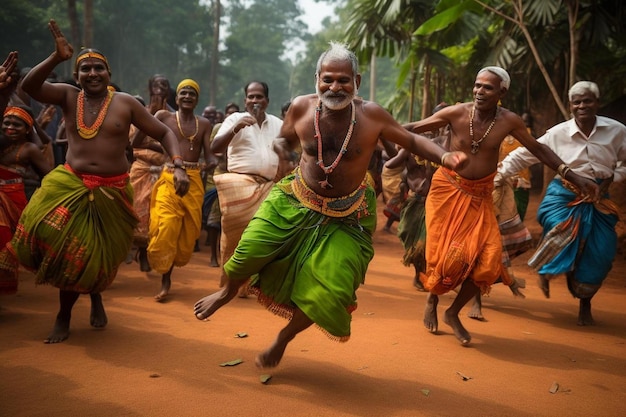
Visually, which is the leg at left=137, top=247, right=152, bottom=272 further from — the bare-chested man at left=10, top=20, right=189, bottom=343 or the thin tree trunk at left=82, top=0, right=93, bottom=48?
the thin tree trunk at left=82, top=0, right=93, bottom=48

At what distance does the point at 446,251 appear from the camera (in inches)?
202

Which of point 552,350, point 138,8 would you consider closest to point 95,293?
point 552,350

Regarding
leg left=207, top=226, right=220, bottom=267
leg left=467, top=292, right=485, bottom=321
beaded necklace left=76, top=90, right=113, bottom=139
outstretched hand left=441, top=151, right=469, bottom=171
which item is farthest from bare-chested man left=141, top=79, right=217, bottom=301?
outstretched hand left=441, top=151, right=469, bottom=171

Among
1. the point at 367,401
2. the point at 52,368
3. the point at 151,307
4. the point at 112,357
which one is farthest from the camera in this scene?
the point at 151,307

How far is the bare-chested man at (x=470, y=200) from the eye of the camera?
507 cm

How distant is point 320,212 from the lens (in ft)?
12.9

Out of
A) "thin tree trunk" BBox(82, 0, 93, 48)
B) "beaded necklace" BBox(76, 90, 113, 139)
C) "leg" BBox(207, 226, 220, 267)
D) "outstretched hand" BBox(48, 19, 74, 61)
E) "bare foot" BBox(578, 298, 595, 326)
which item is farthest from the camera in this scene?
"thin tree trunk" BBox(82, 0, 93, 48)

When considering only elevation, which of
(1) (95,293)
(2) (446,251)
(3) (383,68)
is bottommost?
(1) (95,293)

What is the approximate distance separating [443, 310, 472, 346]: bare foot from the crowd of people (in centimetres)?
1

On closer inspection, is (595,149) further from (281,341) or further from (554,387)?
(281,341)

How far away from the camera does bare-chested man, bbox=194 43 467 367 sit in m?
3.78

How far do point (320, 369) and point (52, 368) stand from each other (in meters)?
1.81

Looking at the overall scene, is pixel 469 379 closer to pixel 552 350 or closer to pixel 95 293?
pixel 552 350

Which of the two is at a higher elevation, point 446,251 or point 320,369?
point 446,251
